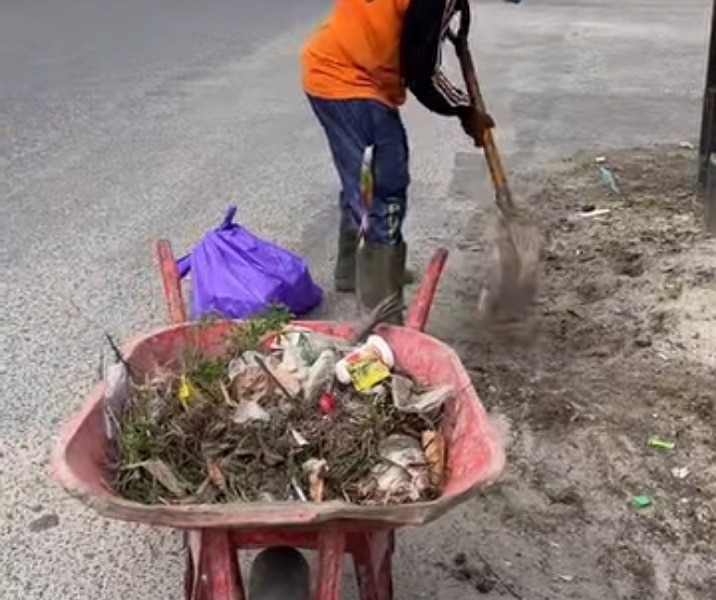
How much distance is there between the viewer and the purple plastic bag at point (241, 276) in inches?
193

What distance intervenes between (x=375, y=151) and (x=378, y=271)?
0.44 metres

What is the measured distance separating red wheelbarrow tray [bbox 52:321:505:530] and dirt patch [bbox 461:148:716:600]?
75cm

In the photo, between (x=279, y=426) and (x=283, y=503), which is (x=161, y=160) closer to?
(x=279, y=426)

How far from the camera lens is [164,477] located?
289cm

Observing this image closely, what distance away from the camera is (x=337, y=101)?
4.50 meters

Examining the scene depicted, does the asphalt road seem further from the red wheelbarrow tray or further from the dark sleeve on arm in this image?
the dark sleeve on arm

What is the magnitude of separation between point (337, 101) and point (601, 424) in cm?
143

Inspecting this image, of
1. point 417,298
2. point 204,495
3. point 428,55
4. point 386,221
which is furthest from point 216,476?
point 386,221

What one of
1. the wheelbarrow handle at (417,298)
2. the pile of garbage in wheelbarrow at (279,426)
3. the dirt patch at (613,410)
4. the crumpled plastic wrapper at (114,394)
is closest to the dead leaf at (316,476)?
the pile of garbage in wheelbarrow at (279,426)

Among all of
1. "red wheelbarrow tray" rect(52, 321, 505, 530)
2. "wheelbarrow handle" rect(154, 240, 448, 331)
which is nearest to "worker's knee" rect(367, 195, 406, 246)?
"wheelbarrow handle" rect(154, 240, 448, 331)

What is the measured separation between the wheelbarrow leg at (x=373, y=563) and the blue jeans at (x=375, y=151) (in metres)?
1.74

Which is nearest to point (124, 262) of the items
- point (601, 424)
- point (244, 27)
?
point (601, 424)

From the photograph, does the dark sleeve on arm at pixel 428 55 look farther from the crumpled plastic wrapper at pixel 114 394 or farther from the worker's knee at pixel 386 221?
the crumpled plastic wrapper at pixel 114 394

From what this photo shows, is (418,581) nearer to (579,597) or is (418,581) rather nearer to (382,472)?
(579,597)
